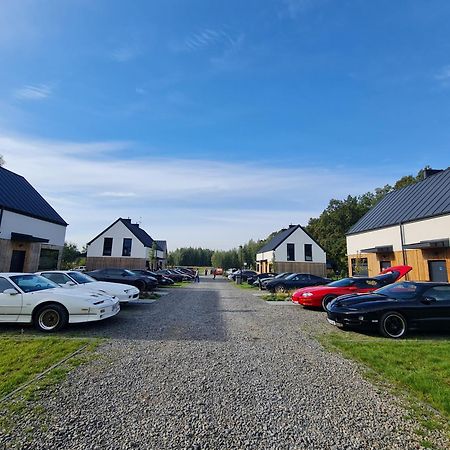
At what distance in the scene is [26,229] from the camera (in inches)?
770

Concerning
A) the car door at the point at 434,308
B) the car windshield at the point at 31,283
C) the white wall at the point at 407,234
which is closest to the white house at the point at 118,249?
the white wall at the point at 407,234

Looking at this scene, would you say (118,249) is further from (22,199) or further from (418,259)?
(418,259)

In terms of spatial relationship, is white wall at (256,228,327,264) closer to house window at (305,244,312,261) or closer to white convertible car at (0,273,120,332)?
house window at (305,244,312,261)

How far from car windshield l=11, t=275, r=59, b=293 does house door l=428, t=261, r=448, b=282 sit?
17782 millimetres

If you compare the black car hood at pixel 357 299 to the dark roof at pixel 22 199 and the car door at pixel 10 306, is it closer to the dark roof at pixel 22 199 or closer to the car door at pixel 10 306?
the car door at pixel 10 306

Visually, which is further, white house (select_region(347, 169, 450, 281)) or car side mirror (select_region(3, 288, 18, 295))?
white house (select_region(347, 169, 450, 281))

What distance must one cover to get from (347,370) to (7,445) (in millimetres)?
4389

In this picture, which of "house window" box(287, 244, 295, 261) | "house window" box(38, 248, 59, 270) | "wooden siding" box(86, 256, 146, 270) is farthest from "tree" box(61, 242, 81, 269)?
"house window" box(287, 244, 295, 261)

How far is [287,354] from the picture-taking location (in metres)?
5.52

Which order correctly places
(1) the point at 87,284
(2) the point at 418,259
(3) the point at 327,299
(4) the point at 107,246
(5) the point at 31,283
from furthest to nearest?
(4) the point at 107,246
(2) the point at 418,259
(3) the point at 327,299
(1) the point at 87,284
(5) the point at 31,283

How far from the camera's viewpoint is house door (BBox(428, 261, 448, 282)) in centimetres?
1553

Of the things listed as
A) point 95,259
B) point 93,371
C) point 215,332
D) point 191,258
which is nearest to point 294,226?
point 95,259

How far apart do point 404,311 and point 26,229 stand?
2146cm

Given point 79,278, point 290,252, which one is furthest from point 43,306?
point 290,252
